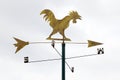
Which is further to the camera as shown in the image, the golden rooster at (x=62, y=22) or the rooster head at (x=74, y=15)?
the rooster head at (x=74, y=15)

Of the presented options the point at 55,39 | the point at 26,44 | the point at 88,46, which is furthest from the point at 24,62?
the point at 88,46

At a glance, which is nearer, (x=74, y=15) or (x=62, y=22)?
(x=62, y=22)

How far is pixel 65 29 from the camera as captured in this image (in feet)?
35.9

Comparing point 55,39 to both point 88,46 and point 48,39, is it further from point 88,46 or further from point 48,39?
point 88,46

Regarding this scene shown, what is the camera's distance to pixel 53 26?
11.0 metres

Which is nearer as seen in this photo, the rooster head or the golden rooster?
the golden rooster

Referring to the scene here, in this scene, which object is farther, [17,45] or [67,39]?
[17,45]

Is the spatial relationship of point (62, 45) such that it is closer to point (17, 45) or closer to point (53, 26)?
point (53, 26)

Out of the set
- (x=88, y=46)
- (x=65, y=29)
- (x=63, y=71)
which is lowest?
(x=63, y=71)

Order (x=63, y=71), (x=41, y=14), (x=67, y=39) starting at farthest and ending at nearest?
(x=41, y=14) → (x=67, y=39) → (x=63, y=71)

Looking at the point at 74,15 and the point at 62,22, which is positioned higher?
the point at 74,15

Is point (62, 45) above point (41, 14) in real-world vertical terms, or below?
below

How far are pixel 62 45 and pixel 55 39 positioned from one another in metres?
0.62

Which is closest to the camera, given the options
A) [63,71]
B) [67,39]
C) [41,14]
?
[63,71]
